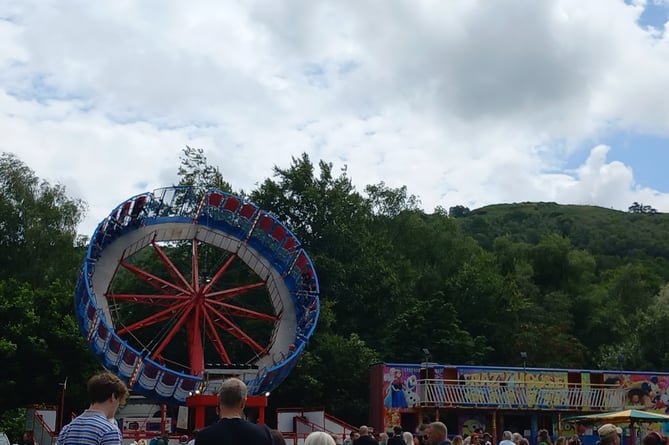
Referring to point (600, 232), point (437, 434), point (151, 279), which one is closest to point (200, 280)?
point (151, 279)

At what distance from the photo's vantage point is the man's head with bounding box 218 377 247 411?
19.9ft

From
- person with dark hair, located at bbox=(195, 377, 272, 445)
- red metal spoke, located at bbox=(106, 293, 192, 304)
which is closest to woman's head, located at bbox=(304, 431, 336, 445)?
person with dark hair, located at bbox=(195, 377, 272, 445)

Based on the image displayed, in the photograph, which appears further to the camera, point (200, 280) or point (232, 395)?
point (200, 280)

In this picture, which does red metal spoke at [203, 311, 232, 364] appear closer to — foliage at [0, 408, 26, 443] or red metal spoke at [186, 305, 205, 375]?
red metal spoke at [186, 305, 205, 375]

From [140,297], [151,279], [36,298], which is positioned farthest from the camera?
[36,298]

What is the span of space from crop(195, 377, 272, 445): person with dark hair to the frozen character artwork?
35.6 metres

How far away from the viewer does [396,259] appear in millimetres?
63250

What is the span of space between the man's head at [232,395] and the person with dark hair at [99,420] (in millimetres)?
751

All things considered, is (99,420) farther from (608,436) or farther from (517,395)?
(517,395)

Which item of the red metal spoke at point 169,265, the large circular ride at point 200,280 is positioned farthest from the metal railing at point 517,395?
the red metal spoke at point 169,265

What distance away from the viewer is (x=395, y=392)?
41.2 metres

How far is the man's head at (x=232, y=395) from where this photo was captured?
19.9ft

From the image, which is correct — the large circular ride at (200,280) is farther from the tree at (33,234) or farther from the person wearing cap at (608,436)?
the person wearing cap at (608,436)

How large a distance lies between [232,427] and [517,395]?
3762 cm
